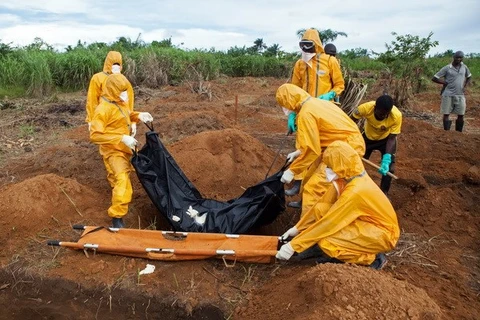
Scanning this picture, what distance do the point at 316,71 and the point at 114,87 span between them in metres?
2.22

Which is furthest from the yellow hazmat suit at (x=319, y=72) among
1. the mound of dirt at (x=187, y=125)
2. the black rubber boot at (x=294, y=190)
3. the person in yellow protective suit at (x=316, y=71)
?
the mound of dirt at (x=187, y=125)

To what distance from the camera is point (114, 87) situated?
13.5 feet

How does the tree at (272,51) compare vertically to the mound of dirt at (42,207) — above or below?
above

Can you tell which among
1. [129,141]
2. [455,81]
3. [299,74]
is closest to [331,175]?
[129,141]

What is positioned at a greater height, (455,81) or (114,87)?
(455,81)

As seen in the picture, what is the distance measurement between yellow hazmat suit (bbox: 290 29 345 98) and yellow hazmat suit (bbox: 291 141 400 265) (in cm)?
185

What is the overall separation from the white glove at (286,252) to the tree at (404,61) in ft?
27.7

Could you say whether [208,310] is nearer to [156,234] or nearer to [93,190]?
[156,234]

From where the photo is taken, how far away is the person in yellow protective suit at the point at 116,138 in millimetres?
4044

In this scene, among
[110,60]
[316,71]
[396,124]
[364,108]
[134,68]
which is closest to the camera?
[396,124]

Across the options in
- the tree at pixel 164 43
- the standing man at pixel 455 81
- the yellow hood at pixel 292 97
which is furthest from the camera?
the tree at pixel 164 43

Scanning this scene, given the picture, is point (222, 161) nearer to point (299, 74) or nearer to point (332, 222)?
point (299, 74)

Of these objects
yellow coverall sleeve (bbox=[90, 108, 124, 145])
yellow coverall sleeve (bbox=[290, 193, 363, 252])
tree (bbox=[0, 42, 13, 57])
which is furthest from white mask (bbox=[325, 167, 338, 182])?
tree (bbox=[0, 42, 13, 57])

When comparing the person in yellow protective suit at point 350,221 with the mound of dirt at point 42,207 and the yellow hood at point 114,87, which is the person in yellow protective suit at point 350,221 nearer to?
the yellow hood at point 114,87
